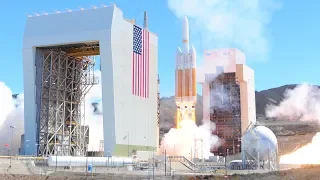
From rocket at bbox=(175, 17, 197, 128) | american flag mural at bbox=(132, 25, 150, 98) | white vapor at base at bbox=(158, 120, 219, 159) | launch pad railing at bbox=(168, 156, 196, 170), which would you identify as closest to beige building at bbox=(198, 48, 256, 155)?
white vapor at base at bbox=(158, 120, 219, 159)

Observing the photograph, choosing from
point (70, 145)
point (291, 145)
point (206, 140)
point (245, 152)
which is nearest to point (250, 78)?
point (206, 140)

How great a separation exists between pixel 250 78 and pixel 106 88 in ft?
166

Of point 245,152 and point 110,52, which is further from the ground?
point 110,52

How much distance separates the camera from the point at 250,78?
3944 inches

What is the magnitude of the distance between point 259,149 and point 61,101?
27035 millimetres

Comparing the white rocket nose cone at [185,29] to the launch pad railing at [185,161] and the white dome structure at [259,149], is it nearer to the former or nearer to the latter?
the launch pad railing at [185,161]

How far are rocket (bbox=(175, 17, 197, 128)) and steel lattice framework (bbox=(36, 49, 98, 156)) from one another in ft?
71.4

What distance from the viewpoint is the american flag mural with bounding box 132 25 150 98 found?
63.3 m

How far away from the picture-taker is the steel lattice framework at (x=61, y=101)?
59781mm

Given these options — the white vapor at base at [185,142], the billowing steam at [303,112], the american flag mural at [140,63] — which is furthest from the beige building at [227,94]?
the american flag mural at [140,63]

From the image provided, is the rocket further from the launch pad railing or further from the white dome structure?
the white dome structure

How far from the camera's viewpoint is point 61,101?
2457 inches

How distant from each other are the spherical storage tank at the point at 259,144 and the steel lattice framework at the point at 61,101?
22.6 metres

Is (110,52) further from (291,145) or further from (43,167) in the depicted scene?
(291,145)
